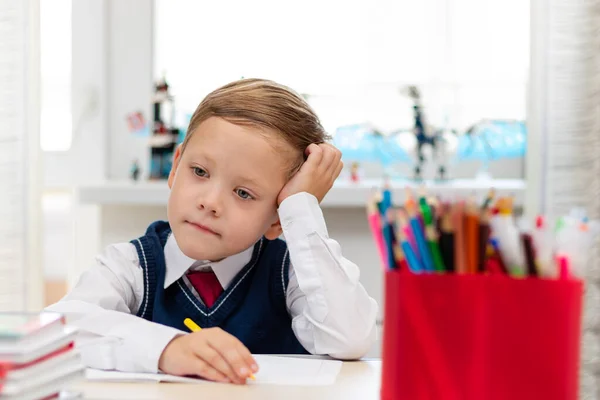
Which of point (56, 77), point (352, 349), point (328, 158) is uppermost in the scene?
point (56, 77)

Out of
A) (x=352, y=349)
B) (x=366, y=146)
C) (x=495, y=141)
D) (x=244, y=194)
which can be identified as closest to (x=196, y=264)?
(x=244, y=194)

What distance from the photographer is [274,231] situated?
1186 mm

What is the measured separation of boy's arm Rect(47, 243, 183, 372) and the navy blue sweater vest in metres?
0.02

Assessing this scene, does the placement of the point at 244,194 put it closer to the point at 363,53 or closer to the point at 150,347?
the point at 150,347

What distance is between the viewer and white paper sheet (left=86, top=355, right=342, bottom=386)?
79cm

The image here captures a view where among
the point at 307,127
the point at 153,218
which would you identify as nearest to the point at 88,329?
the point at 307,127

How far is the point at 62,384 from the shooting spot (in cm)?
63

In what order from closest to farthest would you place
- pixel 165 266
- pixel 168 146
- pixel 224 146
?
1. pixel 224 146
2. pixel 165 266
3. pixel 168 146

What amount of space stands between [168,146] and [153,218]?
0.21 m

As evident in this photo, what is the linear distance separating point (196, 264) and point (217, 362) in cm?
39

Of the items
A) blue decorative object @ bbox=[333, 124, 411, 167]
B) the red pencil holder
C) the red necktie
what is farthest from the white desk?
blue decorative object @ bbox=[333, 124, 411, 167]

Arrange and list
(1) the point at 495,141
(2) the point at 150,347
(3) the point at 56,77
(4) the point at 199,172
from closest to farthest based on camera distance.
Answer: (2) the point at 150,347, (4) the point at 199,172, (1) the point at 495,141, (3) the point at 56,77

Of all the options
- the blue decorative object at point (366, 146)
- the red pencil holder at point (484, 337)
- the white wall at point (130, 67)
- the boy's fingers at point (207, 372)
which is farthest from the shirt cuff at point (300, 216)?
the white wall at point (130, 67)

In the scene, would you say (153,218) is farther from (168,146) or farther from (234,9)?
(234,9)
